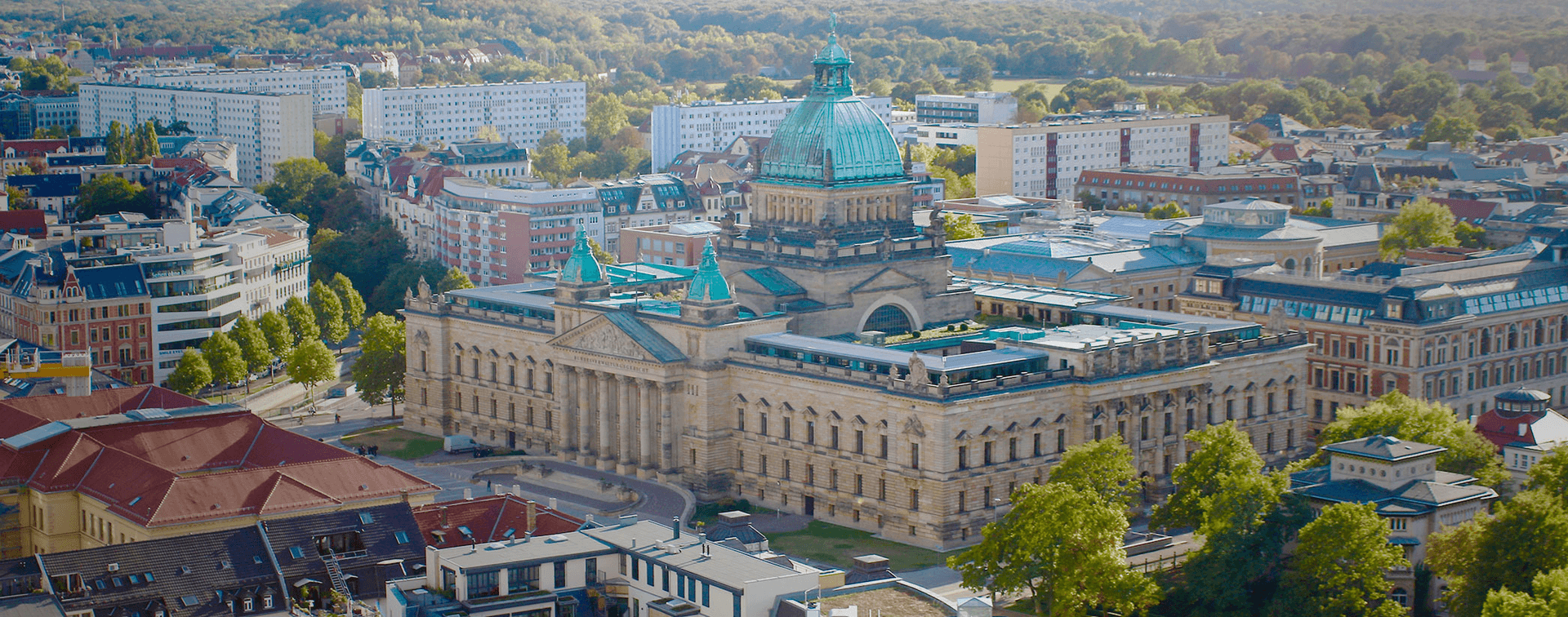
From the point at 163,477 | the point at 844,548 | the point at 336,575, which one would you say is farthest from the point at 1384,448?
the point at 163,477

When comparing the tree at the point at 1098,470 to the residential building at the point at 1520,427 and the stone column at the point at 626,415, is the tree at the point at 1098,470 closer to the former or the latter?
the residential building at the point at 1520,427

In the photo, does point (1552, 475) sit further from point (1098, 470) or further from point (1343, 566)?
point (1098, 470)

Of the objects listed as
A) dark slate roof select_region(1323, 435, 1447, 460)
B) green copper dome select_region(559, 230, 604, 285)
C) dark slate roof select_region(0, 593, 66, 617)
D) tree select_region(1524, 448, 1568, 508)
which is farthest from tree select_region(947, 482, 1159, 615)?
dark slate roof select_region(0, 593, 66, 617)

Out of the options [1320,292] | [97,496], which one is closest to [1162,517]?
[1320,292]

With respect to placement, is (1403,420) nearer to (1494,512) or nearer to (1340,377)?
(1494,512)

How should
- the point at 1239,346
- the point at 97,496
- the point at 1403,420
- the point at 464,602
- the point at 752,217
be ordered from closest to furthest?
1. the point at 464,602
2. the point at 97,496
3. the point at 1403,420
4. the point at 1239,346
5. the point at 752,217

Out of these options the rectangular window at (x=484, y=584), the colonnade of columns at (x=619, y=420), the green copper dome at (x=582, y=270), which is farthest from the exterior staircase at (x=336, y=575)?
the green copper dome at (x=582, y=270)
